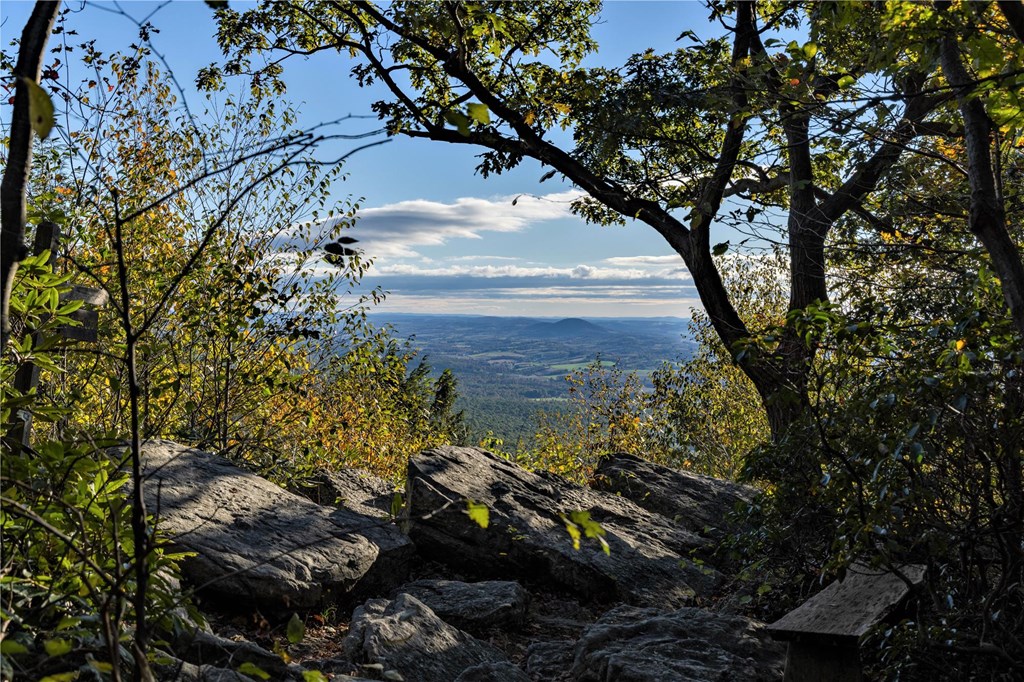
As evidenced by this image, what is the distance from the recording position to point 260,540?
5.59m

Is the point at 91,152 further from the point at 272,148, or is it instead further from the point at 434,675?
the point at 272,148

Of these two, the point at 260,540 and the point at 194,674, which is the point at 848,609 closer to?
the point at 194,674

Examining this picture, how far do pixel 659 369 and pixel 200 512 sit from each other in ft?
50.3

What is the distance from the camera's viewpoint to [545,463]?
19078mm

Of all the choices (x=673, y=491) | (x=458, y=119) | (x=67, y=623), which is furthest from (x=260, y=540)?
(x=673, y=491)

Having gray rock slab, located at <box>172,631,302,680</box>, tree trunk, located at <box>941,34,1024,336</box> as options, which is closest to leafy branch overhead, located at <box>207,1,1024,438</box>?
tree trunk, located at <box>941,34,1024,336</box>

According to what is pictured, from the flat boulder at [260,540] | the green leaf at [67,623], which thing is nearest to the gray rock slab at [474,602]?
the flat boulder at [260,540]

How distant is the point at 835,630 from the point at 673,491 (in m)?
6.40

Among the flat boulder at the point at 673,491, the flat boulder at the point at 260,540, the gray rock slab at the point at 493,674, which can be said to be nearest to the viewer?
the gray rock slab at the point at 493,674

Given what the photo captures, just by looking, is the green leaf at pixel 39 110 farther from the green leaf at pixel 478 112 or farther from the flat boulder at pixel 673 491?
the flat boulder at pixel 673 491

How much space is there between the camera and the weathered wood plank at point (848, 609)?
402 centimetres

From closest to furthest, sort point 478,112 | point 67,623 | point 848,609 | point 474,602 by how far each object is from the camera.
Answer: point 478,112, point 67,623, point 848,609, point 474,602

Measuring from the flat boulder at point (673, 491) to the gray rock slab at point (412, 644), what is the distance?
4.93 meters

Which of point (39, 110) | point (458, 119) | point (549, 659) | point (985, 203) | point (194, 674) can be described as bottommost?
point (549, 659)
